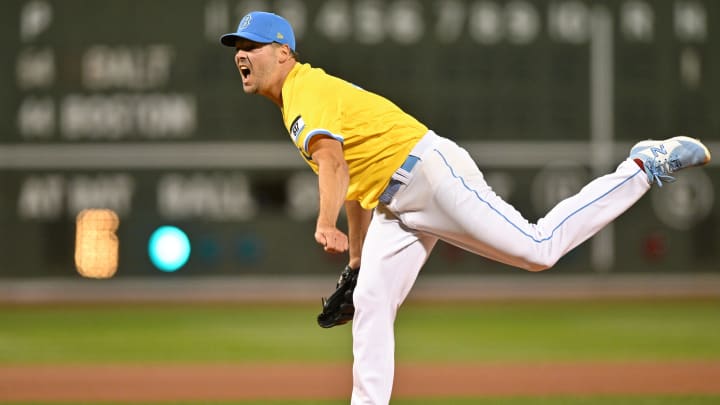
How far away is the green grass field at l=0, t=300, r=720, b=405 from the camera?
859 cm

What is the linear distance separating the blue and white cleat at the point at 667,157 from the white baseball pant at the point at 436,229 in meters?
0.05

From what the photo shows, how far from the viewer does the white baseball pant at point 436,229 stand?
412 cm


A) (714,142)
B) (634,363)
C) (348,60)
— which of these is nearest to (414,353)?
(634,363)

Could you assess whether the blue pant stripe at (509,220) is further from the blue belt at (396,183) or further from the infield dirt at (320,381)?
the infield dirt at (320,381)

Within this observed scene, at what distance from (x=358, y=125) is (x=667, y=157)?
3.76ft

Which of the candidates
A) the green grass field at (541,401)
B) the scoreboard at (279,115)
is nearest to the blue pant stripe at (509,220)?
the green grass field at (541,401)

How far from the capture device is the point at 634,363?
26.5 ft

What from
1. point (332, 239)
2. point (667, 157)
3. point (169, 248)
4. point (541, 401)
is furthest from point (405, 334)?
point (332, 239)

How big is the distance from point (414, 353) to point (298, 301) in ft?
15.6

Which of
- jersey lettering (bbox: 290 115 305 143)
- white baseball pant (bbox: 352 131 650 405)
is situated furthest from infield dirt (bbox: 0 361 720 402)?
jersey lettering (bbox: 290 115 305 143)

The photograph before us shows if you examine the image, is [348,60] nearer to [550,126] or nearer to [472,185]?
[550,126]

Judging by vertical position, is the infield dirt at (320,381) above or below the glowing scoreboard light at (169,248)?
above

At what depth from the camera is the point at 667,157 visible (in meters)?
4.30

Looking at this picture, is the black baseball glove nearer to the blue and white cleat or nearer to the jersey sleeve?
the jersey sleeve
